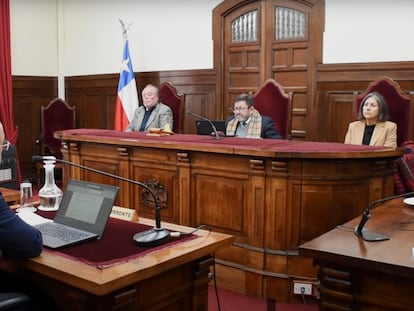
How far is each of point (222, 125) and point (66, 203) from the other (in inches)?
96.7

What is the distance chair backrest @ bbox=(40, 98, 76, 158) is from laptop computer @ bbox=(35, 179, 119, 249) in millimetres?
4564

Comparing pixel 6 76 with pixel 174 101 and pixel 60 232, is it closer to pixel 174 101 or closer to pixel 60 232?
pixel 174 101

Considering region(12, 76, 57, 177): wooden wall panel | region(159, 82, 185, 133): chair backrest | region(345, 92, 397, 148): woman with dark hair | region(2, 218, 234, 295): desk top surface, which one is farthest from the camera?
region(12, 76, 57, 177): wooden wall panel

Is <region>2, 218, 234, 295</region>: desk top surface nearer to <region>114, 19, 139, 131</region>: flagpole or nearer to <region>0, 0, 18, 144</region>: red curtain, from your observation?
<region>114, 19, 139, 131</region>: flagpole

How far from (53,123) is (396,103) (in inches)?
168

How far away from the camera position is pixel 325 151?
2.87m

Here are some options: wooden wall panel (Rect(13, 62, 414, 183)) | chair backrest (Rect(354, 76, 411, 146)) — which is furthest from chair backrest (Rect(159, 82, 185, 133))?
chair backrest (Rect(354, 76, 411, 146))

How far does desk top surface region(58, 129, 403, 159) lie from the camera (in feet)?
9.39

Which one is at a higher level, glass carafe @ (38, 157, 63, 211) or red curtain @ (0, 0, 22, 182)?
red curtain @ (0, 0, 22, 182)

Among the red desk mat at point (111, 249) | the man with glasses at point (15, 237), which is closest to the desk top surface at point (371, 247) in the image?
the red desk mat at point (111, 249)

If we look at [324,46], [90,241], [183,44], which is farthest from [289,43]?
[90,241]

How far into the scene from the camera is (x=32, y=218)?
2117mm

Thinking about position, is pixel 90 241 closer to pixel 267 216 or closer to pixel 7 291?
pixel 7 291

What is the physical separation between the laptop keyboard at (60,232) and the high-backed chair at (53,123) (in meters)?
4.42
